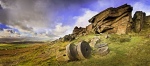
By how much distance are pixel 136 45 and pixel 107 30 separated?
652 inches

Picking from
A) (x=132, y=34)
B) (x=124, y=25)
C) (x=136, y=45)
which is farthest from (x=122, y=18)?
(x=136, y=45)

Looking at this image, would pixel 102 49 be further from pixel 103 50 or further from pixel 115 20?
pixel 115 20

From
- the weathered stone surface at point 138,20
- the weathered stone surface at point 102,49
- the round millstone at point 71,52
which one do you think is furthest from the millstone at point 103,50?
the weathered stone surface at point 138,20

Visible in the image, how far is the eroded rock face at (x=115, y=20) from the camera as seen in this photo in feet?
181

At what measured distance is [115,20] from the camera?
191 feet

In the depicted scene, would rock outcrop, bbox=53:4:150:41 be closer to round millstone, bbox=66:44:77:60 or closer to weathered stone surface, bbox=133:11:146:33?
weathered stone surface, bbox=133:11:146:33

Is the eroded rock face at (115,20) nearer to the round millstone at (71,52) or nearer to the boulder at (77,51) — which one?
the boulder at (77,51)

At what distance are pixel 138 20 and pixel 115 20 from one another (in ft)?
20.4

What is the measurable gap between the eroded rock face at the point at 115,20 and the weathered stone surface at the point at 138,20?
2.35 metres

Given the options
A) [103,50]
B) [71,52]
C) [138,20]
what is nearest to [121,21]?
[138,20]

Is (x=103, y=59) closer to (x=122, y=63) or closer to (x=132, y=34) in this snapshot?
(x=122, y=63)

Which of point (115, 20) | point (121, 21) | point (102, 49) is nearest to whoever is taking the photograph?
point (102, 49)

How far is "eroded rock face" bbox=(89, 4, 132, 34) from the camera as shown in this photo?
181ft

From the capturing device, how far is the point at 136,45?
143ft
